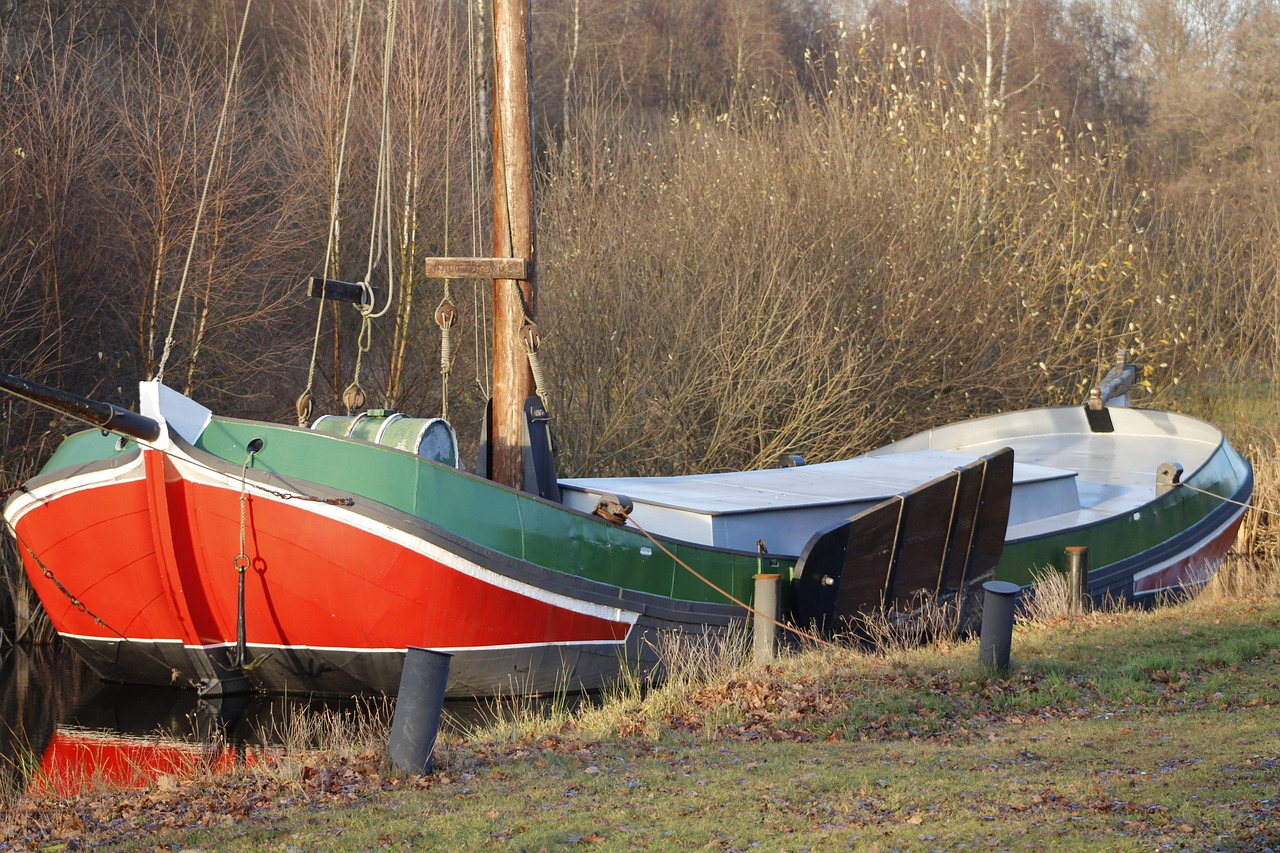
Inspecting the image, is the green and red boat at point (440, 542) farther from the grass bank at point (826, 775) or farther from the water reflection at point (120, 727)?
the grass bank at point (826, 775)

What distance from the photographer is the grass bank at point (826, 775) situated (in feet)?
16.1

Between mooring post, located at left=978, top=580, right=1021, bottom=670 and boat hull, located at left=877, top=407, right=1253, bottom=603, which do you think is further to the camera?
boat hull, located at left=877, top=407, right=1253, bottom=603

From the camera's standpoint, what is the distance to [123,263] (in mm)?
15570

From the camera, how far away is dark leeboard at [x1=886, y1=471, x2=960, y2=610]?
10.4m

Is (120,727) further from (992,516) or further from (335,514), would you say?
(992,516)

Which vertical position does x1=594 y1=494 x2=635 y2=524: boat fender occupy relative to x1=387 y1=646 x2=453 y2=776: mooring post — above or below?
above

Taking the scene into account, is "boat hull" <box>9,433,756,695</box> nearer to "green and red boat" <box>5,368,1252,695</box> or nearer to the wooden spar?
"green and red boat" <box>5,368,1252,695</box>

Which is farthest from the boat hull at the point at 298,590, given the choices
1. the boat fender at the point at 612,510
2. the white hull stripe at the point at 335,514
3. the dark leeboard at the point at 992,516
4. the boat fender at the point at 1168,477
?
the boat fender at the point at 1168,477

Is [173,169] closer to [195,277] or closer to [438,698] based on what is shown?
[195,277]

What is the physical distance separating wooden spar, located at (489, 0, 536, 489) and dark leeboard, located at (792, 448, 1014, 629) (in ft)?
7.77

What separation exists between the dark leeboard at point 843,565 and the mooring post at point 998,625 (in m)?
2.15

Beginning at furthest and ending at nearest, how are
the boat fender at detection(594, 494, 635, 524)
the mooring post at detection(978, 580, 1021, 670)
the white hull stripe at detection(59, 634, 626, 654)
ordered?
the boat fender at detection(594, 494, 635, 524), the white hull stripe at detection(59, 634, 626, 654), the mooring post at detection(978, 580, 1021, 670)

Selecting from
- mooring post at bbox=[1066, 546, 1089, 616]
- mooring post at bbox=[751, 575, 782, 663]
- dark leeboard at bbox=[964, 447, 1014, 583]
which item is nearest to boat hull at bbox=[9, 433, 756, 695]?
mooring post at bbox=[751, 575, 782, 663]

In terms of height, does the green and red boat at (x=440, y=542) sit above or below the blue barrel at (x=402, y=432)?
below
